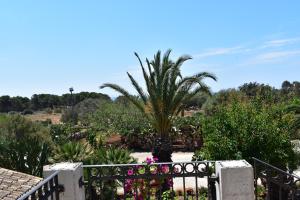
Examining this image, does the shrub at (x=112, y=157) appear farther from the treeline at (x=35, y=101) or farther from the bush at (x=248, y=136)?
the treeline at (x=35, y=101)

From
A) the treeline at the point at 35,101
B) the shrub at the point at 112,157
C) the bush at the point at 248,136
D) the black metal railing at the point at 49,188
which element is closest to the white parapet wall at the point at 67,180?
the black metal railing at the point at 49,188

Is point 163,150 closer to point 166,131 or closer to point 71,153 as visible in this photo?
point 166,131

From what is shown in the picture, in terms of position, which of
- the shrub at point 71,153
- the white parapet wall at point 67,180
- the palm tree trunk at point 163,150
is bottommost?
the palm tree trunk at point 163,150

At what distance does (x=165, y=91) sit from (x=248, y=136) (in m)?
6.99

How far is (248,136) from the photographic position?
32.9 ft

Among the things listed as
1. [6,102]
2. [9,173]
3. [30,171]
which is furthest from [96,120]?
[6,102]

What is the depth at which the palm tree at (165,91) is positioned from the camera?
54.9 feet

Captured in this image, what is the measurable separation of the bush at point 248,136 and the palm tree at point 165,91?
6.30 m

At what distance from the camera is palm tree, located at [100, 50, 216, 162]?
16748 mm

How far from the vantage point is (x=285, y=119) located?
10.9m

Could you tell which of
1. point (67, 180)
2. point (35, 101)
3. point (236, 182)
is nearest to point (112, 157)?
point (67, 180)

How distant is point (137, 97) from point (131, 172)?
1315 cm

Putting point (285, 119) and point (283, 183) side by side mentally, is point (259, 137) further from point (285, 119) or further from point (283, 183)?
point (283, 183)

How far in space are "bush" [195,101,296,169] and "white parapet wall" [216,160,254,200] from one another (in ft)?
16.0
